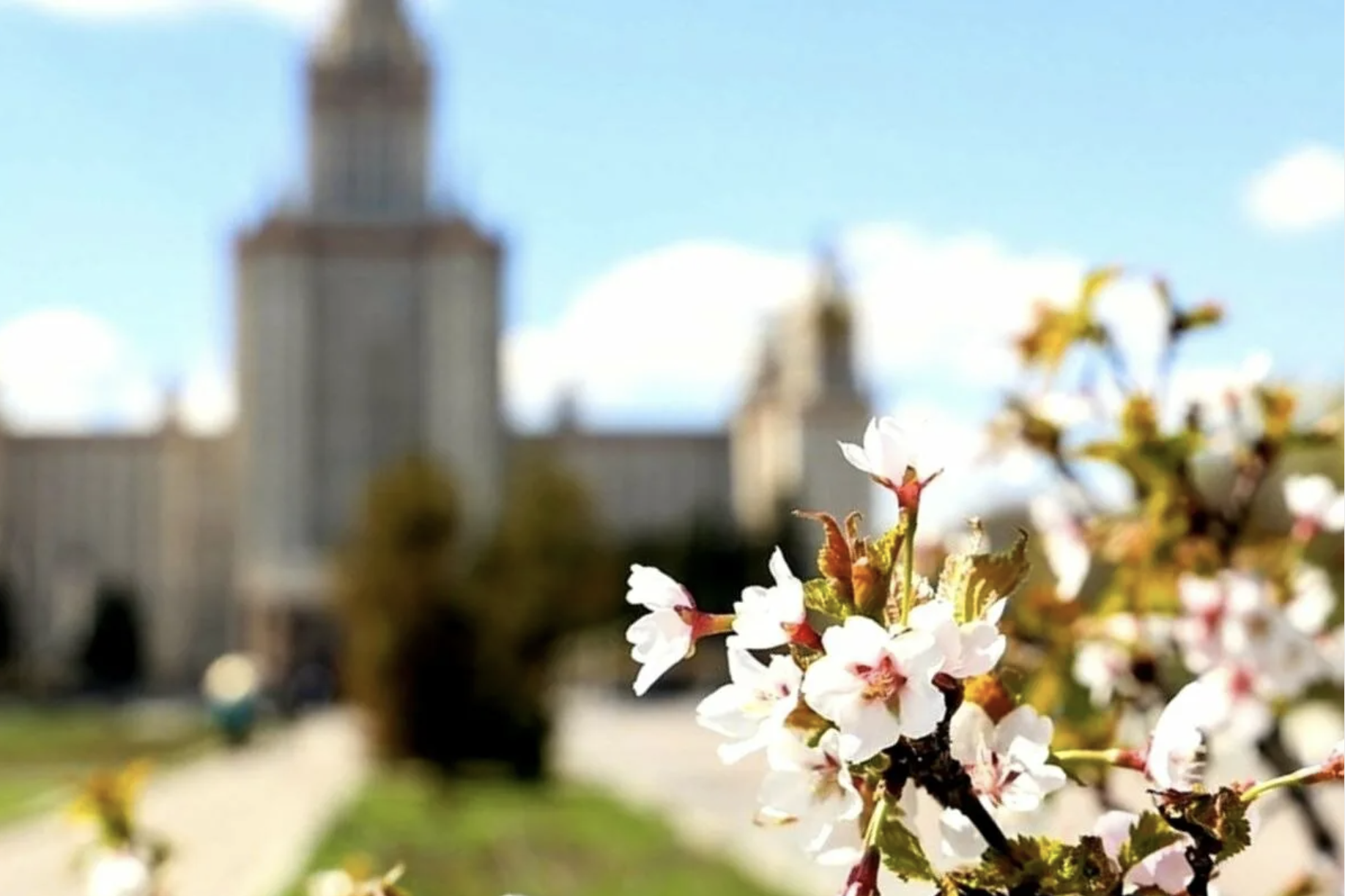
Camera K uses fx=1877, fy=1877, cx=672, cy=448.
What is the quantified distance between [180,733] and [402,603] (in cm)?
1196

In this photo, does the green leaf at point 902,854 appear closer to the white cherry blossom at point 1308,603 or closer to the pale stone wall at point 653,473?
the white cherry blossom at point 1308,603

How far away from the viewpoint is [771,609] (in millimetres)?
833

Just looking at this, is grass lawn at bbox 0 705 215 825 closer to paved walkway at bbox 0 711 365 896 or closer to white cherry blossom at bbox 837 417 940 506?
paved walkway at bbox 0 711 365 896

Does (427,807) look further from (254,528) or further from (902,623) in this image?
(254,528)

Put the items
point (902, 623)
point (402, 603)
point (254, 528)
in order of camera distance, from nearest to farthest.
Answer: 1. point (902, 623)
2. point (402, 603)
3. point (254, 528)

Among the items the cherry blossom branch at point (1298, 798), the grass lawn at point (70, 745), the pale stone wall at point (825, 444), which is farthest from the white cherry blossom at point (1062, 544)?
the pale stone wall at point (825, 444)

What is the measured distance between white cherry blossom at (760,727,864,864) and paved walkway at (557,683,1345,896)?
3cm

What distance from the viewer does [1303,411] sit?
6.75 ft

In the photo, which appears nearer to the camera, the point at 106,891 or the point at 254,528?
the point at 106,891

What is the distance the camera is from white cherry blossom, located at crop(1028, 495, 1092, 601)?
1.82 m

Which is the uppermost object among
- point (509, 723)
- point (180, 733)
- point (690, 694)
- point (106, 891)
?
point (106, 891)

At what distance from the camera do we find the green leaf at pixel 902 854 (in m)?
0.91

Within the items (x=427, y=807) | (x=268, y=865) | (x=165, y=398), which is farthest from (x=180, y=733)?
(x=165, y=398)

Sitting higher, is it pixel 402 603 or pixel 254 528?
pixel 402 603
